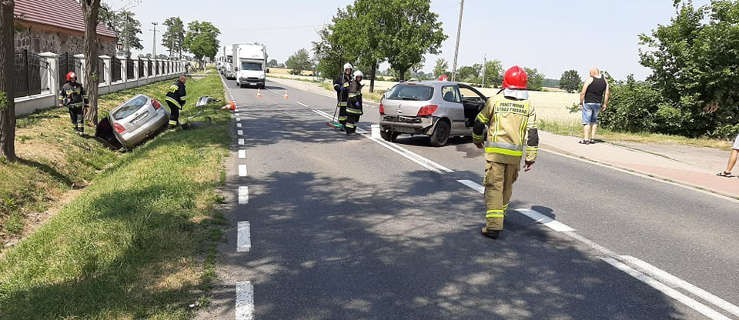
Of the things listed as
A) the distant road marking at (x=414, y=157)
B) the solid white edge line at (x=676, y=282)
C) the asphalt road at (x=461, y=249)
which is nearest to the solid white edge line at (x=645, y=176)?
the asphalt road at (x=461, y=249)

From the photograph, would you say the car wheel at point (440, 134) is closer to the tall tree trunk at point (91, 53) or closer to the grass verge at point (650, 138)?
the grass verge at point (650, 138)

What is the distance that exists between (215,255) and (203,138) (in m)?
7.63

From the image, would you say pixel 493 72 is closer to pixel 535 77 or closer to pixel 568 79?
pixel 535 77

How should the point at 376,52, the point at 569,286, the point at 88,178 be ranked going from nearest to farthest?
the point at 569,286 < the point at 88,178 < the point at 376,52

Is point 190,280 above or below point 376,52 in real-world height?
below

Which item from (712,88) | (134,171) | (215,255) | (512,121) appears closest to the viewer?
(215,255)

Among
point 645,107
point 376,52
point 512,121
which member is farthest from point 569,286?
point 376,52

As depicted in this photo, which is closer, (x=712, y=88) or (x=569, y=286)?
(x=569, y=286)

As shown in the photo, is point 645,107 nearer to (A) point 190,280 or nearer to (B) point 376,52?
(A) point 190,280

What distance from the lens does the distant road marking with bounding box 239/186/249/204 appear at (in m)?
6.62

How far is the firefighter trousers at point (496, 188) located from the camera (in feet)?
17.6

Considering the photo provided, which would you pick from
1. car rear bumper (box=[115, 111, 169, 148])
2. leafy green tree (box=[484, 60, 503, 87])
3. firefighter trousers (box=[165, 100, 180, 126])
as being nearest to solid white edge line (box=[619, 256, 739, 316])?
car rear bumper (box=[115, 111, 169, 148])

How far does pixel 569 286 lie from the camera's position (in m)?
4.24

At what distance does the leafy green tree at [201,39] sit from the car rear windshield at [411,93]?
3780 inches
